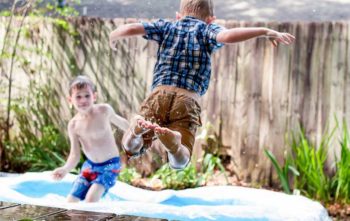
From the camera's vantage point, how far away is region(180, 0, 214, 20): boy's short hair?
3.05 m

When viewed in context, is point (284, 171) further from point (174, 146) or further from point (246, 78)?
point (174, 146)

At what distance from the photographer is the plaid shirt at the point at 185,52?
9.96 ft

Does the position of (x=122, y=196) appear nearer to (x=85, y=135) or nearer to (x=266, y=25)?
(x=85, y=135)

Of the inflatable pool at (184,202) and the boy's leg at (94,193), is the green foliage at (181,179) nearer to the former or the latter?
the inflatable pool at (184,202)

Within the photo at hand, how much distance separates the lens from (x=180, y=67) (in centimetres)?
305

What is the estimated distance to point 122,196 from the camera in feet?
17.6

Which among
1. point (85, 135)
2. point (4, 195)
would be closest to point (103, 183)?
point (85, 135)

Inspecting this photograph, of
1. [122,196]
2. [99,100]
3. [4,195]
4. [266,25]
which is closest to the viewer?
[4,195]

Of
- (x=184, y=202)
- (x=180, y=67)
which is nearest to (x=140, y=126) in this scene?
(x=180, y=67)

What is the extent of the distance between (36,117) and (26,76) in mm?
425

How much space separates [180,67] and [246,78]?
2995mm

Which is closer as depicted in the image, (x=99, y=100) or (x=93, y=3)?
(x=99, y=100)

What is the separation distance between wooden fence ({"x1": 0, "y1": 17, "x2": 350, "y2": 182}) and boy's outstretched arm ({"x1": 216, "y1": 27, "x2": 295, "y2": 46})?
3.05 meters

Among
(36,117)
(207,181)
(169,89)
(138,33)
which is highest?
(138,33)
